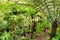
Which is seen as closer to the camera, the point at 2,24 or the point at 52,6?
the point at 52,6

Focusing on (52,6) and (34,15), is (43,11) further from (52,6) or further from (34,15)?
(34,15)

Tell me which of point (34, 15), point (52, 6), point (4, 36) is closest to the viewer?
point (52, 6)

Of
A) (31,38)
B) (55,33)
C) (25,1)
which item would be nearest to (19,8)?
(25,1)

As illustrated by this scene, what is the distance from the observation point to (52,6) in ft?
17.7

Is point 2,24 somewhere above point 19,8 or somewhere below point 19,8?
below

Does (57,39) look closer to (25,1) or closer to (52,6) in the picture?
(52,6)

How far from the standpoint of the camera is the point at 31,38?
6.13 meters

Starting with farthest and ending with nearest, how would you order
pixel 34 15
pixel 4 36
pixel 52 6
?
pixel 34 15 → pixel 4 36 → pixel 52 6

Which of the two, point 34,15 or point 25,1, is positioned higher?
point 25,1

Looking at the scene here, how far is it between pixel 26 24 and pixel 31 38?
775 millimetres

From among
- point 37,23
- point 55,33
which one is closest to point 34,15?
Answer: point 37,23

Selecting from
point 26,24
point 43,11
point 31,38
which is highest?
point 43,11

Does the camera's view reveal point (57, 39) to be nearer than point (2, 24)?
Yes

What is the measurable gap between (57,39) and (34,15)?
1.39 m
